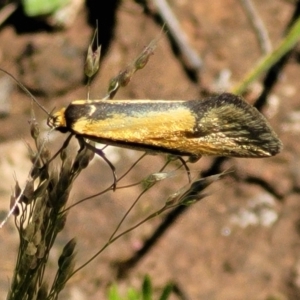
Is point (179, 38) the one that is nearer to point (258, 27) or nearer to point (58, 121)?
point (258, 27)

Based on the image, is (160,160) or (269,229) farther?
(160,160)

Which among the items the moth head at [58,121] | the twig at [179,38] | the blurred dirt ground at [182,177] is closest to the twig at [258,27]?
the blurred dirt ground at [182,177]

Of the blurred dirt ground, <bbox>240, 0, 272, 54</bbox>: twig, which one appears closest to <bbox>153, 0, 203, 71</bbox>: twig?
the blurred dirt ground

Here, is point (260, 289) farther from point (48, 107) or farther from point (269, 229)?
point (48, 107)

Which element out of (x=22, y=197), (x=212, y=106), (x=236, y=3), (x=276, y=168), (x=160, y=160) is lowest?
(x=276, y=168)

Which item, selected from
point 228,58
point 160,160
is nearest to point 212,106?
point 160,160

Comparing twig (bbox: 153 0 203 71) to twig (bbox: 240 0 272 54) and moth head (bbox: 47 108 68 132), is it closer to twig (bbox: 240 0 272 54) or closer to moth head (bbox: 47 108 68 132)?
twig (bbox: 240 0 272 54)

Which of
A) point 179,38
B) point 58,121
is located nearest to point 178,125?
point 58,121
